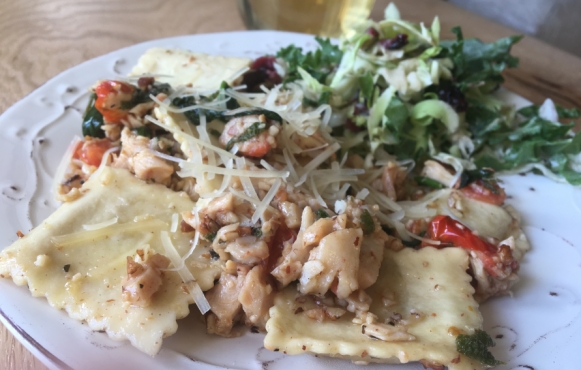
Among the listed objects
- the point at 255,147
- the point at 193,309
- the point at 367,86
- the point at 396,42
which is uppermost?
the point at 396,42

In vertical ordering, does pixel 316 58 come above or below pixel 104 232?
above

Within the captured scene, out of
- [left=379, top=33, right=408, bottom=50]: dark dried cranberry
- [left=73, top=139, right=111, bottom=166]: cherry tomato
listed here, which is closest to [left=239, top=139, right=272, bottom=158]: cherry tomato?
[left=73, top=139, right=111, bottom=166]: cherry tomato

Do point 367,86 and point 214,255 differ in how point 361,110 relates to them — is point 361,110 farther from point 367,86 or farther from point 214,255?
point 214,255

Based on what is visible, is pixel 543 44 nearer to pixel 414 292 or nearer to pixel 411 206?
pixel 411 206

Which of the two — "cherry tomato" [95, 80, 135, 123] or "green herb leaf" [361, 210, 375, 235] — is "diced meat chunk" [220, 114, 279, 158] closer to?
"green herb leaf" [361, 210, 375, 235]

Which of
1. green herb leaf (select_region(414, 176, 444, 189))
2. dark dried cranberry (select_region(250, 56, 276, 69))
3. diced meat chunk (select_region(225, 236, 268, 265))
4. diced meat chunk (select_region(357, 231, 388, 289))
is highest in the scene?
dark dried cranberry (select_region(250, 56, 276, 69))

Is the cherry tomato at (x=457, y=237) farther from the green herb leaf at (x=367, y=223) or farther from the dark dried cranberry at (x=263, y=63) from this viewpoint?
the dark dried cranberry at (x=263, y=63)

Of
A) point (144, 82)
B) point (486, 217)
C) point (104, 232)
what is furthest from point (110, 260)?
Answer: point (486, 217)

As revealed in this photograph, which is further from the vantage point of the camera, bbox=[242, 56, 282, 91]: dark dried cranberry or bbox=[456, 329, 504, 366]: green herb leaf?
bbox=[242, 56, 282, 91]: dark dried cranberry
